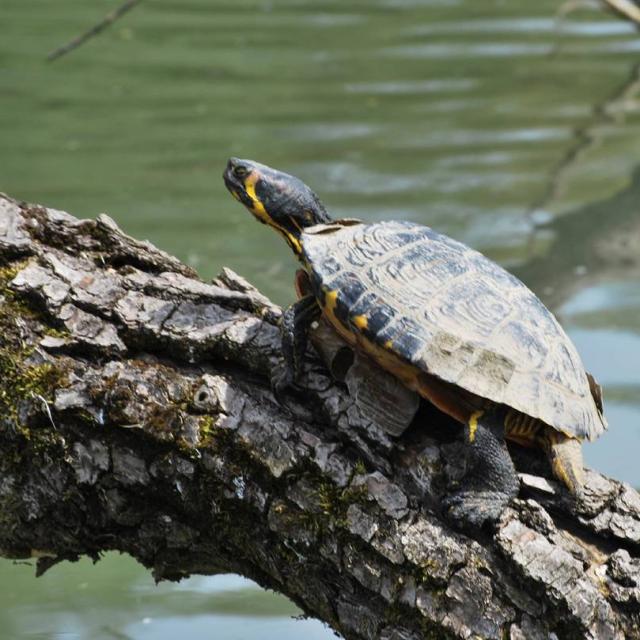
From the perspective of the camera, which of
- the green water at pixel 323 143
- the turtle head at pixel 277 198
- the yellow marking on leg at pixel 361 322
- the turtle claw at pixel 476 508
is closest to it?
the turtle claw at pixel 476 508

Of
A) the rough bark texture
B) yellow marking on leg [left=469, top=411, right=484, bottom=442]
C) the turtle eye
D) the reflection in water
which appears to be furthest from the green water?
the turtle eye

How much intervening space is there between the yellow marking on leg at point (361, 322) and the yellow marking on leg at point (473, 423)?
A: 28 cm

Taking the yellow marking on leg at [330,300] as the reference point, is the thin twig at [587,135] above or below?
below

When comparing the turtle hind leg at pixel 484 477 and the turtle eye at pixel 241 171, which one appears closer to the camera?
the turtle hind leg at pixel 484 477

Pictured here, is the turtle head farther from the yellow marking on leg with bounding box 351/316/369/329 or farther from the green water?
the green water

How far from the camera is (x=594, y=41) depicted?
8547 millimetres

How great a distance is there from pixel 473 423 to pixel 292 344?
1.27 feet

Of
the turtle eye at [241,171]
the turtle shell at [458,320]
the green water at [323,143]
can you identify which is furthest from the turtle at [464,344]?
the green water at [323,143]

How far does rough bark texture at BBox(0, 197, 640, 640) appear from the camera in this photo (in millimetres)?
2105

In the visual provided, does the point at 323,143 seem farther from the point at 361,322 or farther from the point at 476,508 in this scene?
the point at 476,508

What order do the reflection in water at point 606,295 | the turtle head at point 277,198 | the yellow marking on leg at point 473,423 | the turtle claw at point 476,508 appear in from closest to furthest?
1. the turtle claw at point 476,508
2. the yellow marking on leg at point 473,423
3. the turtle head at point 277,198
4. the reflection in water at point 606,295

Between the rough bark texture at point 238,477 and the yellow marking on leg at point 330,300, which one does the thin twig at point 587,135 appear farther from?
the rough bark texture at point 238,477

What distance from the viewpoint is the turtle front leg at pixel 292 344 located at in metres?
2.29

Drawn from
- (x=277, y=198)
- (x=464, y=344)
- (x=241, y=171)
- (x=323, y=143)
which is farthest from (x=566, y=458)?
(x=323, y=143)
